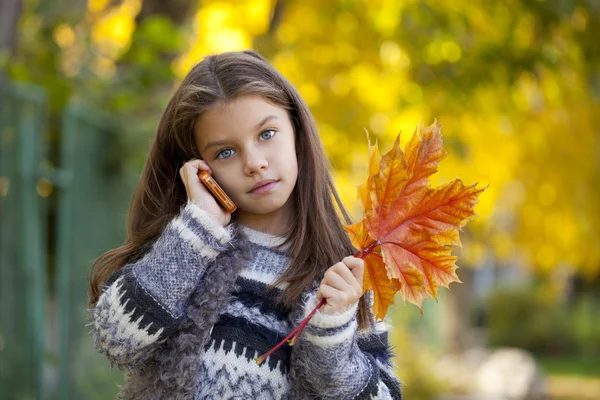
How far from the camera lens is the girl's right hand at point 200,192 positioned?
7.93ft

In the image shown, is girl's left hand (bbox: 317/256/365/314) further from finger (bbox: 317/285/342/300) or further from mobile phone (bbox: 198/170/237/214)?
mobile phone (bbox: 198/170/237/214)

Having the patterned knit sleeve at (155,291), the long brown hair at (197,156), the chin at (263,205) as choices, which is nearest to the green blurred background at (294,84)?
the long brown hair at (197,156)

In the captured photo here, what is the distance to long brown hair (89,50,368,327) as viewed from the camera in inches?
96.7

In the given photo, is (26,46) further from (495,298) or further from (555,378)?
(495,298)

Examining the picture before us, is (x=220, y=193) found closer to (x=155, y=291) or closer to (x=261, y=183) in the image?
(x=261, y=183)

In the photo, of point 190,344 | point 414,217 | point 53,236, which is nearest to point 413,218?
point 414,217

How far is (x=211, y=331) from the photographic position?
240 cm

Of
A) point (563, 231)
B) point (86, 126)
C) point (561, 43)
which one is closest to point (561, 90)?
point (561, 43)

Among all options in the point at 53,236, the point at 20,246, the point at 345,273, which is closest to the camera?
→ the point at 345,273

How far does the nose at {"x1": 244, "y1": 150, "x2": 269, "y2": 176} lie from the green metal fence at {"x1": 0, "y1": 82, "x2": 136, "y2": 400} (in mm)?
1453

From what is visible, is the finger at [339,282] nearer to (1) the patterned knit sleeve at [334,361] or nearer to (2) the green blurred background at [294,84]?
(1) the patterned knit sleeve at [334,361]

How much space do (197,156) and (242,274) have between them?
0.33 meters

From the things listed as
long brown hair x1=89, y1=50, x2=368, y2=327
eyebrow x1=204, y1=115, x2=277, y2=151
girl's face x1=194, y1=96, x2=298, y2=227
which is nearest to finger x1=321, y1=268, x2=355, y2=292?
long brown hair x1=89, y1=50, x2=368, y2=327

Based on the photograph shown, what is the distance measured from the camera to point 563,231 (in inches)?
397
